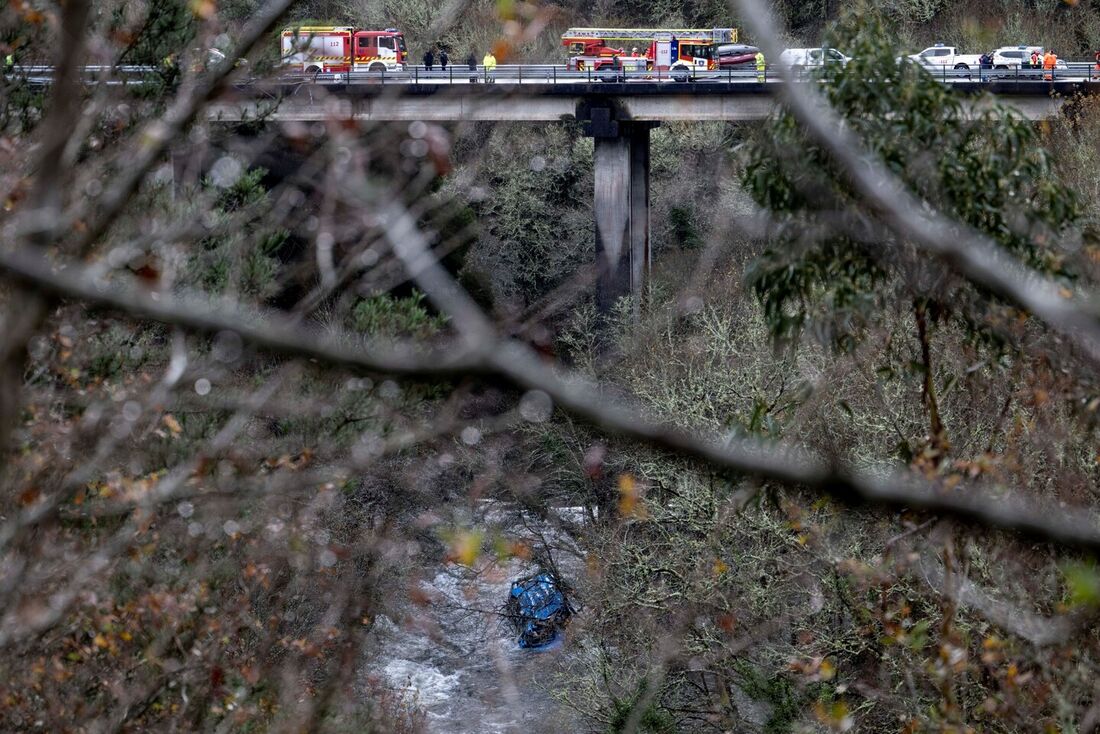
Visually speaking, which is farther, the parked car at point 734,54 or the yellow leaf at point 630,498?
the parked car at point 734,54

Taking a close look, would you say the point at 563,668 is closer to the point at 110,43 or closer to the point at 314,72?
the point at 314,72

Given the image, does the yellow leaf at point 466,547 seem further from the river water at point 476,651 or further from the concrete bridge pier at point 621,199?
the concrete bridge pier at point 621,199

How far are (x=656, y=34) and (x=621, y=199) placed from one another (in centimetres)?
403

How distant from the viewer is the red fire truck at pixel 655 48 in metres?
24.3

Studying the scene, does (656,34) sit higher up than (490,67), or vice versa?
(490,67)

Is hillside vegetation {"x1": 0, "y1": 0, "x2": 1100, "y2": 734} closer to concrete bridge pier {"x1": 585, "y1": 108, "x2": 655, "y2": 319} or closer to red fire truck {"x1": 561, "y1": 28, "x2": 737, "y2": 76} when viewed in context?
concrete bridge pier {"x1": 585, "y1": 108, "x2": 655, "y2": 319}

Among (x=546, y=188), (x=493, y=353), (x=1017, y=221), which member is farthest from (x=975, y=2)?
(x=493, y=353)

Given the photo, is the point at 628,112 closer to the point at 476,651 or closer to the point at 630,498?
the point at 476,651

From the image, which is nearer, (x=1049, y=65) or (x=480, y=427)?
(x=480, y=427)

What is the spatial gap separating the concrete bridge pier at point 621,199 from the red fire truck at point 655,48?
130 cm

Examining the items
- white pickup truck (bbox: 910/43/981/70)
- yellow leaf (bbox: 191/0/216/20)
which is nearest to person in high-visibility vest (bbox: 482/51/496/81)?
yellow leaf (bbox: 191/0/216/20)

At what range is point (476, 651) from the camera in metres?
16.3

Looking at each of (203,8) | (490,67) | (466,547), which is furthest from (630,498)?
(203,8)

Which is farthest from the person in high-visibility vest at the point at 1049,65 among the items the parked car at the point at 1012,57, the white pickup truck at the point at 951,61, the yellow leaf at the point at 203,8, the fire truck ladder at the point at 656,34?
the yellow leaf at the point at 203,8
